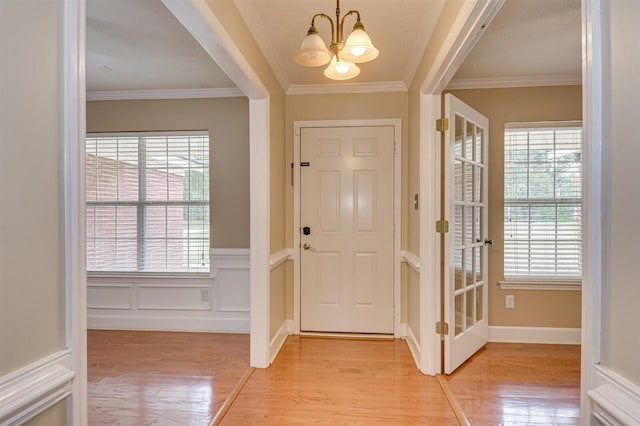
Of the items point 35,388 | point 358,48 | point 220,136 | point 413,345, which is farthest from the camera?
point 220,136

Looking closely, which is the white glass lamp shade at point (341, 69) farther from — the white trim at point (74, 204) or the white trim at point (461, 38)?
the white trim at point (74, 204)

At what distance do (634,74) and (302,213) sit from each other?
271cm

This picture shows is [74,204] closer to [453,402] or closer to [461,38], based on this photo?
[461,38]

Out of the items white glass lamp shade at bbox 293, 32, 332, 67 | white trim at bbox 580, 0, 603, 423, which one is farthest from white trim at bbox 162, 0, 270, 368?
white trim at bbox 580, 0, 603, 423

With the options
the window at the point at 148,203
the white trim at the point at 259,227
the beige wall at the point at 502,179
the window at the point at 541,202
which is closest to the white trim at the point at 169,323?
the window at the point at 148,203

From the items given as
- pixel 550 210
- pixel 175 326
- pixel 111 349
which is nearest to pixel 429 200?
pixel 550 210

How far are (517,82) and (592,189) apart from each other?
2713 millimetres

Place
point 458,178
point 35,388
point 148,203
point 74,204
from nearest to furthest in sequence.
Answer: point 35,388
point 74,204
point 458,178
point 148,203

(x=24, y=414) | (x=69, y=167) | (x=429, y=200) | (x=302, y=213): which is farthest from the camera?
(x=302, y=213)

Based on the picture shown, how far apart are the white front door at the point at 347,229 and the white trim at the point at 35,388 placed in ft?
8.20

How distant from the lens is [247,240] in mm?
3309

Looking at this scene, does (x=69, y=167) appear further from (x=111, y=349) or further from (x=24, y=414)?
(x=111, y=349)

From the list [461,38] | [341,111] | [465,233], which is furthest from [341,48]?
[465,233]

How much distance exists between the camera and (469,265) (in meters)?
2.66
